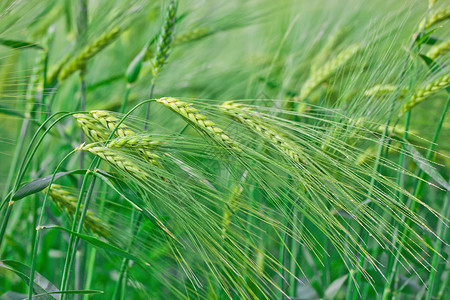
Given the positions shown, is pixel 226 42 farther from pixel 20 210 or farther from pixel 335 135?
pixel 335 135

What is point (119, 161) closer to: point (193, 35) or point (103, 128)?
point (103, 128)

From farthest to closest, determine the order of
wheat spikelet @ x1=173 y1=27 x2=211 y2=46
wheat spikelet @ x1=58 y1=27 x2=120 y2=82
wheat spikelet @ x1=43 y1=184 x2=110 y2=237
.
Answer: wheat spikelet @ x1=173 y1=27 x2=211 y2=46 < wheat spikelet @ x1=58 y1=27 x2=120 y2=82 < wheat spikelet @ x1=43 y1=184 x2=110 y2=237

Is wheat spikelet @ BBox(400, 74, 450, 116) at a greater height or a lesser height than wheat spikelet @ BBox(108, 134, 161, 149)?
greater

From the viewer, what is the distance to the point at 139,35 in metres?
1.50

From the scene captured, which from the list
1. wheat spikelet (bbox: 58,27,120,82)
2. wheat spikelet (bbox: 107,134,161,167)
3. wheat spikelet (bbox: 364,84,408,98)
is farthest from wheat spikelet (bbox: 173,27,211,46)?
wheat spikelet (bbox: 107,134,161,167)

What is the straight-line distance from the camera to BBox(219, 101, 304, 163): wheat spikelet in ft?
1.89

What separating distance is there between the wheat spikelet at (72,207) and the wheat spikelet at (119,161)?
0.18m

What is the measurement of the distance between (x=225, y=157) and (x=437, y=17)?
1.62ft

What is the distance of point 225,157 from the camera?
63 cm

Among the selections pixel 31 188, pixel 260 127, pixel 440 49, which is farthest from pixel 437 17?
pixel 31 188

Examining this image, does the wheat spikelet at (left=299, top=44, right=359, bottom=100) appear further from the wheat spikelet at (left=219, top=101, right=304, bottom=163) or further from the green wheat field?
the wheat spikelet at (left=219, top=101, right=304, bottom=163)

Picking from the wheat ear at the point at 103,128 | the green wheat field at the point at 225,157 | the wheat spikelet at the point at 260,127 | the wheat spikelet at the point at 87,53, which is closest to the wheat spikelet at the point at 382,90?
the green wheat field at the point at 225,157

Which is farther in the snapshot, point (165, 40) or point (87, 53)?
point (87, 53)

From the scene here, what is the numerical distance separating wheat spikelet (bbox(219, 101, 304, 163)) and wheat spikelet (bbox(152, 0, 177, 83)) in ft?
0.92
